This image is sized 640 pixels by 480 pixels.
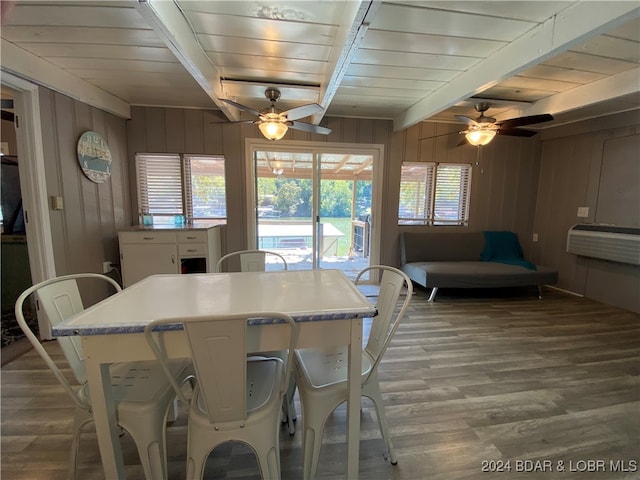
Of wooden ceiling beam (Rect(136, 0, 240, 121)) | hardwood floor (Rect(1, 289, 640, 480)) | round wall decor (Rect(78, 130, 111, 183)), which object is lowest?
hardwood floor (Rect(1, 289, 640, 480))

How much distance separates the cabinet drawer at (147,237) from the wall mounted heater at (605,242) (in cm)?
512

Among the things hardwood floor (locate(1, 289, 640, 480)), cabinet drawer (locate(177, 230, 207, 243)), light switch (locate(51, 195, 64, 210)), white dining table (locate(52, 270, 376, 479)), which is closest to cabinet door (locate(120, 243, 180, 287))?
cabinet drawer (locate(177, 230, 207, 243))

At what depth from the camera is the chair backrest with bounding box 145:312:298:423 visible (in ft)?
3.05

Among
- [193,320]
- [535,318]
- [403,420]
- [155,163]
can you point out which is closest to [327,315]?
[193,320]

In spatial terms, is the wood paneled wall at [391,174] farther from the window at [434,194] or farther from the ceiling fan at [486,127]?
the ceiling fan at [486,127]

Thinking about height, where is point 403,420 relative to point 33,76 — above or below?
below

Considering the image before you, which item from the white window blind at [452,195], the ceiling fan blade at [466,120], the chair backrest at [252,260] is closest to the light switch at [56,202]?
the chair backrest at [252,260]

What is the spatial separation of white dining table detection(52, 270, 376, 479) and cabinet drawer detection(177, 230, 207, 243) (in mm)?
1860

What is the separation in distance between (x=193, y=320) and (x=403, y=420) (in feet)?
4.72

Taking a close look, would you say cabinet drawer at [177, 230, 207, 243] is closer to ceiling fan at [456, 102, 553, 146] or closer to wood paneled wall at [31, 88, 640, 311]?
wood paneled wall at [31, 88, 640, 311]

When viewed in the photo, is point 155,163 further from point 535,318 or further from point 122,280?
point 535,318

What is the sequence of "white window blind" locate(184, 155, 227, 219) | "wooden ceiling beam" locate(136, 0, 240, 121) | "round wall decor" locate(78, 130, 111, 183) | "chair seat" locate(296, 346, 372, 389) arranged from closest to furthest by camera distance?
"chair seat" locate(296, 346, 372, 389), "wooden ceiling beam" locate(136, 0, 240, 121), "round wall decor" locate(78, 130, 111, 183), "white window blind" locate(184, 155, 227, 219)

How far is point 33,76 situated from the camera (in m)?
2.29

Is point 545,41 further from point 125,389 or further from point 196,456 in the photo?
point 125,389
